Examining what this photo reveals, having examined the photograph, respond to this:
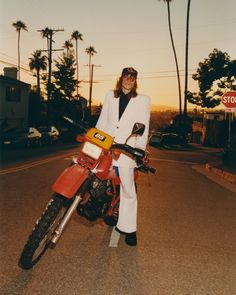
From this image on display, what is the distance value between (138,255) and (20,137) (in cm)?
2365

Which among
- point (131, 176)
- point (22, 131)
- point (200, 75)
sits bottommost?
point (22, 131)

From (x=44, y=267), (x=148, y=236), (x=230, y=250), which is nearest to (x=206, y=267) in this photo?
(x=230, y=250)

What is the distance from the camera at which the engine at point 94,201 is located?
459cm

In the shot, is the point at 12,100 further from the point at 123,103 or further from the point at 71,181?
the point at 71,181

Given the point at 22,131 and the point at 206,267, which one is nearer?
the point at 206,267

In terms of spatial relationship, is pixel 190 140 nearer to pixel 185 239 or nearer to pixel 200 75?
pixel 200 75

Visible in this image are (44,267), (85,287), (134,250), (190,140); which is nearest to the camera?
(85,287)

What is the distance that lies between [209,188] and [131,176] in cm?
680

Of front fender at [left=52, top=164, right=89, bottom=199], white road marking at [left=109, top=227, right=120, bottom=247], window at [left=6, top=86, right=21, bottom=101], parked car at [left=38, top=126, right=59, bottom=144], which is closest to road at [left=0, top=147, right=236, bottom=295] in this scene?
white road marking at [left=109, top=227, right=120, bottom=247]

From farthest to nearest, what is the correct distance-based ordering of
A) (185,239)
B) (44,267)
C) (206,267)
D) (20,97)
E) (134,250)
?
(20,97) < (185,239) < (134,250) < (206,267) < (44,267)

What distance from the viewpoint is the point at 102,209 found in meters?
4.80

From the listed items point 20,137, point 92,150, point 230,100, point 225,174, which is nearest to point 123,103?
point 92,150

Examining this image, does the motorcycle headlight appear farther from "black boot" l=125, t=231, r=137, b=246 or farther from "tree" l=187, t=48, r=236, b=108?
"tree" l=187, t=48, r=236, b=108

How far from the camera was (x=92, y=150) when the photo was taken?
167 inches
